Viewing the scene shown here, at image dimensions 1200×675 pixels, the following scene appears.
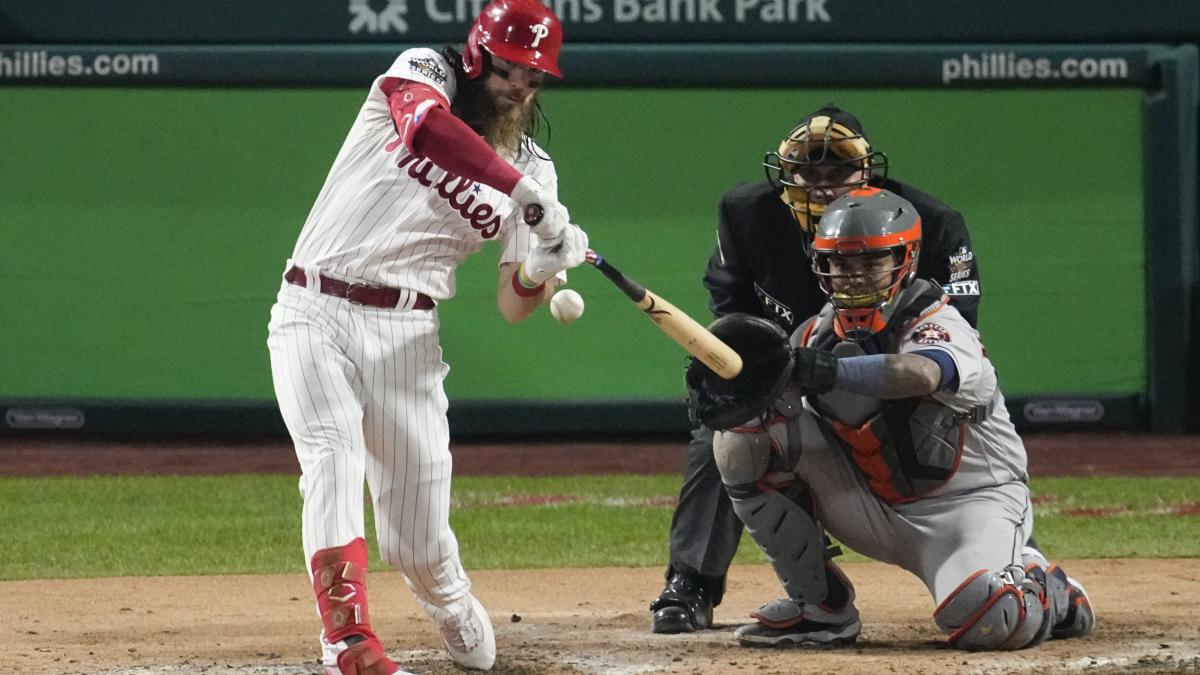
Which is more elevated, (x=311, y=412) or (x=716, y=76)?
(x=716, y=76)

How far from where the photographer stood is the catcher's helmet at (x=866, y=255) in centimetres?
416

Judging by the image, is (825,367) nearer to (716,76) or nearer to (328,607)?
(328,607)

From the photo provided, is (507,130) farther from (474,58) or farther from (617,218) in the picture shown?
(617,218)

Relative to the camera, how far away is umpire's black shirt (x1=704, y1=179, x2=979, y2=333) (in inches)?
183

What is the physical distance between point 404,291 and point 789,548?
119cm

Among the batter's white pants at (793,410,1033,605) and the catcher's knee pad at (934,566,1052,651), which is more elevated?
the batter's white pants at (793,410,1033,605)

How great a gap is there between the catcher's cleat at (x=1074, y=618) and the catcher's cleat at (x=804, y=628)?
50 centimetres

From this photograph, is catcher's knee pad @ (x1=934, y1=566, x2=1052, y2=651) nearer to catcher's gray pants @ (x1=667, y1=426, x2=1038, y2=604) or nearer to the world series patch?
the world series patch

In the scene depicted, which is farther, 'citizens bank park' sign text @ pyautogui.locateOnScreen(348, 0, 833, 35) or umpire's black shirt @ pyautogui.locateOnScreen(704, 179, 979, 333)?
'citizens bank park' sign text @ pyautogui.locateOnScreen(348, 0, 833, 35)

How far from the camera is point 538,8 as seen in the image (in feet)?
13.1

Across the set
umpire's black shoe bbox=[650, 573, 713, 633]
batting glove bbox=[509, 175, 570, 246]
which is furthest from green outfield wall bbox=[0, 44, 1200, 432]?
batting glove bbox=[509, 175, 570, 246]

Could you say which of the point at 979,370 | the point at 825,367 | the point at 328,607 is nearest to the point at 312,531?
the point at 328,607

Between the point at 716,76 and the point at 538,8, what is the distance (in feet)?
17.5

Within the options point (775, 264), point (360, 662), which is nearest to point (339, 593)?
point (360, 662)
